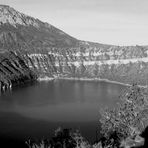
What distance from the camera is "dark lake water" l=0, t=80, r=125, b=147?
3573 inches

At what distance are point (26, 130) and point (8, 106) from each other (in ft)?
141

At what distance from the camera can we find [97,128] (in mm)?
92812

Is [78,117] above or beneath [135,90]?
beneath

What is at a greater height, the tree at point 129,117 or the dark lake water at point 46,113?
the tree at point 129,117

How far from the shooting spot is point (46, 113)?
4751 inches

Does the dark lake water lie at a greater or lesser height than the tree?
lesser

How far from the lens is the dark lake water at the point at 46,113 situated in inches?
3573

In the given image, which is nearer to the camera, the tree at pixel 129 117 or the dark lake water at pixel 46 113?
the tree at pixel 129 117

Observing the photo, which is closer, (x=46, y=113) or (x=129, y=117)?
(x=129, y=117)

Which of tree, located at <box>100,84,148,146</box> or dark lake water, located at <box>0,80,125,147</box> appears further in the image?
dark lake water, located at <box>0,80,125,147</box>

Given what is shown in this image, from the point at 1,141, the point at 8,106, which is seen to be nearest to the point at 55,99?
the point at 8,106

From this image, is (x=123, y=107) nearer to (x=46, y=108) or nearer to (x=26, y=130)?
(x=26, y=130)

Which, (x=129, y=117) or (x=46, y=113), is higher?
(x=129, y=117)

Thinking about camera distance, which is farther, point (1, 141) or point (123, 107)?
point (1, 141)
